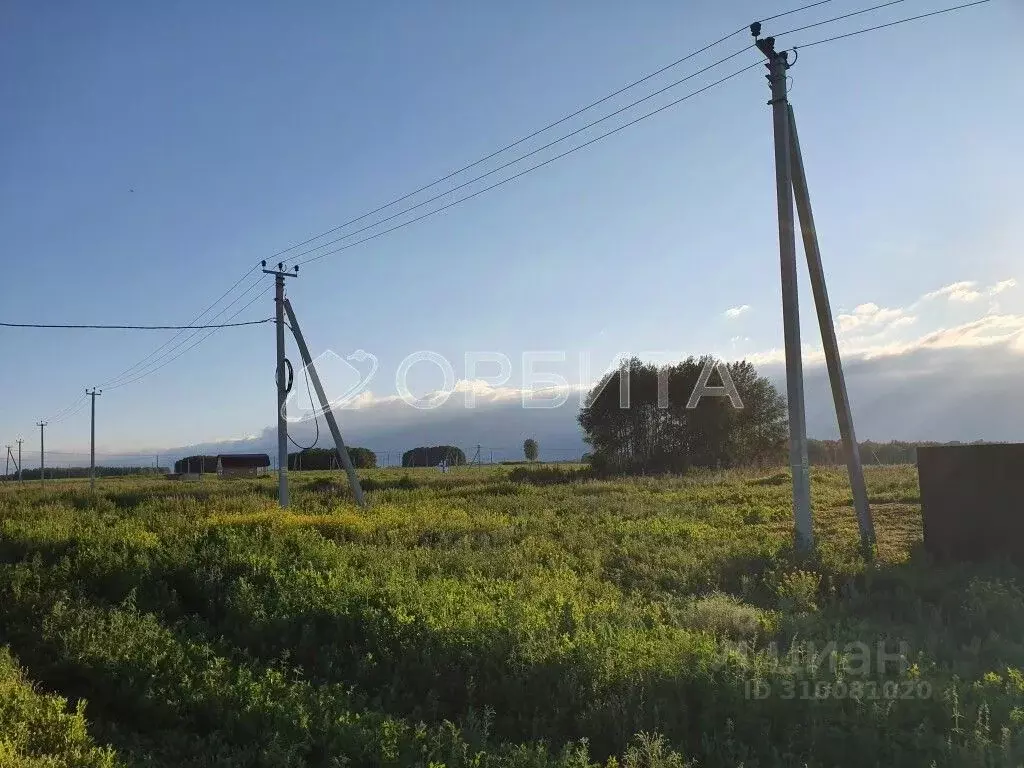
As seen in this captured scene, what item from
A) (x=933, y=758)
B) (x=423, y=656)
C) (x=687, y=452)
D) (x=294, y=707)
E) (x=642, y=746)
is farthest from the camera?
(x=687, y=452)

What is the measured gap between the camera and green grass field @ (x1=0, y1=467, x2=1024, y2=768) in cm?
478

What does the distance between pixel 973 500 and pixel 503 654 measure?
6.95m

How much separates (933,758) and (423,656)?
12.8 ft

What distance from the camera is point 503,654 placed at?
6266mm

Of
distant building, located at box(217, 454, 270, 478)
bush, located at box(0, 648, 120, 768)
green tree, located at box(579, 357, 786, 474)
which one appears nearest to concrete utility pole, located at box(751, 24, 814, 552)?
bush, located at box(0, 648, 120, 768)

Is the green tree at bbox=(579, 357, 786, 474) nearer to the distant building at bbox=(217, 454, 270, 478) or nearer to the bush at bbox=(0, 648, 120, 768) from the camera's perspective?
the bush at bbox=(0, 648, 120, 768)

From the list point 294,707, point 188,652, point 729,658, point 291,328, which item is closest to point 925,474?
point 729,658

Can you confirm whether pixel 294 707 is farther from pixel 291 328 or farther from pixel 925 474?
pixel 291 328

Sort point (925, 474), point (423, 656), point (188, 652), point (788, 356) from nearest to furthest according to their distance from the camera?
point (423, 656), point (188, 652), point (925, 474), point (788, 356)

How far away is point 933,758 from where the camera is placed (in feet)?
14.0

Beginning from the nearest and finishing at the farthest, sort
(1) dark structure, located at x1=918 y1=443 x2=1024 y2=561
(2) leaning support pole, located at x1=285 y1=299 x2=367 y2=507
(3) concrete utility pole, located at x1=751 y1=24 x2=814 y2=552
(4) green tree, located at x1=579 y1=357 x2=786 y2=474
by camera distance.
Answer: (1) dark structure, located at x1=918 y1=443 x2=1024 y2=561 < (3) concrete utility pole, located at x1=751 y1=24 x2=814 y2=552 < (2) leaning support pole, located at x1=285 y1=299 x2=367 y2=507 < (4) green tree, located at x1=579 y1=357 x2=786 y2=474

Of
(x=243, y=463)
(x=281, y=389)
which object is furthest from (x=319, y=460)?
(x=281, y=389)

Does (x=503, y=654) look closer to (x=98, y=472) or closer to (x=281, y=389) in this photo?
(x=281, y=389)

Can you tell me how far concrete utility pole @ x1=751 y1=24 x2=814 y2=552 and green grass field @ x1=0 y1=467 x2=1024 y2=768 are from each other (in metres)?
1.83
